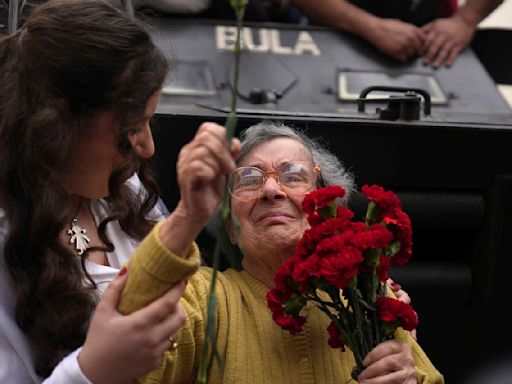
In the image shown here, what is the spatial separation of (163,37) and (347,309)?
162cm

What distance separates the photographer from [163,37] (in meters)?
3.52

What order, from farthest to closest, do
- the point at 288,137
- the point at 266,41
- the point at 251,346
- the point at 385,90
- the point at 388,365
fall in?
1. the point at 266,41
2. the point at 385,90
3. the point at 288,137
4. the point at 251,346
5. the point at 388,365

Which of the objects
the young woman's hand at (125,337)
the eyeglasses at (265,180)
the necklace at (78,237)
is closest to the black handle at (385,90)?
the eyeglasses at (265,180)

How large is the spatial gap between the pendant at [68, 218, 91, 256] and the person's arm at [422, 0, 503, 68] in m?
1.83

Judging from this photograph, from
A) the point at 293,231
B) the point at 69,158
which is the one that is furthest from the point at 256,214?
the point at 69,158

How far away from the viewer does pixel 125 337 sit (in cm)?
173

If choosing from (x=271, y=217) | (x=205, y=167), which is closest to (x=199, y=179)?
(x=205, y=167)

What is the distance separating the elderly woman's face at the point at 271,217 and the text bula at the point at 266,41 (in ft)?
4.30

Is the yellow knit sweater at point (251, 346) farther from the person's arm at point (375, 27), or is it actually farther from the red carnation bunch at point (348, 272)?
the person's arm at point (375, 27)

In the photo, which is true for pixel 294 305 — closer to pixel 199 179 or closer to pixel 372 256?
pixel 372 256

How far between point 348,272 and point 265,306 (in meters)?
0.33

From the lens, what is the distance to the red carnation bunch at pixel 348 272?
2029 millimetres

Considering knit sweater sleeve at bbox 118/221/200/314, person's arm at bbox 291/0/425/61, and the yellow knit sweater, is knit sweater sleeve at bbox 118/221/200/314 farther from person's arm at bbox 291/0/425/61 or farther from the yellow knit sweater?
person's arm at bbox 291/0/425/61

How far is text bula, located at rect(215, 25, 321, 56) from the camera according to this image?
143 inches
